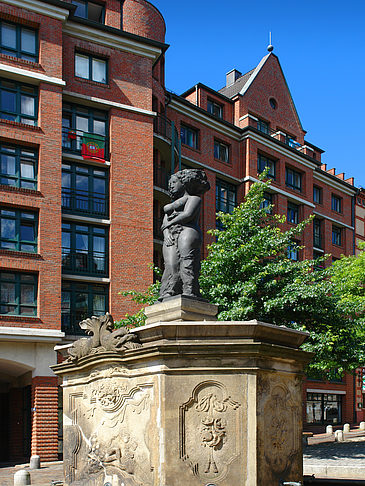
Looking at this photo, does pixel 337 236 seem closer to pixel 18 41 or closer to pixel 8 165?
pixel 8 165

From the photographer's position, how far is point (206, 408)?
7145mm

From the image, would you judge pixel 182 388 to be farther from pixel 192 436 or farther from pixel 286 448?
pixel 286 448

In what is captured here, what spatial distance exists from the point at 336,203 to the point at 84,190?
3037cm

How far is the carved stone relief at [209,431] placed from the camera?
23.0 ft

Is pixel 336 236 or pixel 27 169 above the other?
pixel 336 236

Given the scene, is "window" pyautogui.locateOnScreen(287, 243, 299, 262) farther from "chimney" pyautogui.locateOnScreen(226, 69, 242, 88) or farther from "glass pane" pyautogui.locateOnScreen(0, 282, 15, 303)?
"chimney" pyautogui.locateOnScreen(226, 69, 242, 88)

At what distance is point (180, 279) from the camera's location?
850 centimetres

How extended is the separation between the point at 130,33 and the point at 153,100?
14.0 ft

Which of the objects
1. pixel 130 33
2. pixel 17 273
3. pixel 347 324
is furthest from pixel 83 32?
pixel 347 324

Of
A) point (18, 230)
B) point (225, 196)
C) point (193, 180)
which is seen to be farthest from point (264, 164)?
point (193, 180)

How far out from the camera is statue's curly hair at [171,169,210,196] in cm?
865

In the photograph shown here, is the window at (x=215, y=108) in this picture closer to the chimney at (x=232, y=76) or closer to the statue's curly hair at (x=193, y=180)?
the chimney at (x=232, y=76)

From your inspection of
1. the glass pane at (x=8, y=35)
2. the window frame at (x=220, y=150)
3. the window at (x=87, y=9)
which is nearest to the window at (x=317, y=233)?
the window frame at (x=220, y=150)

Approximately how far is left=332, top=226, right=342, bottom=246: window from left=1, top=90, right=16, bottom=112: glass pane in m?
33.5
